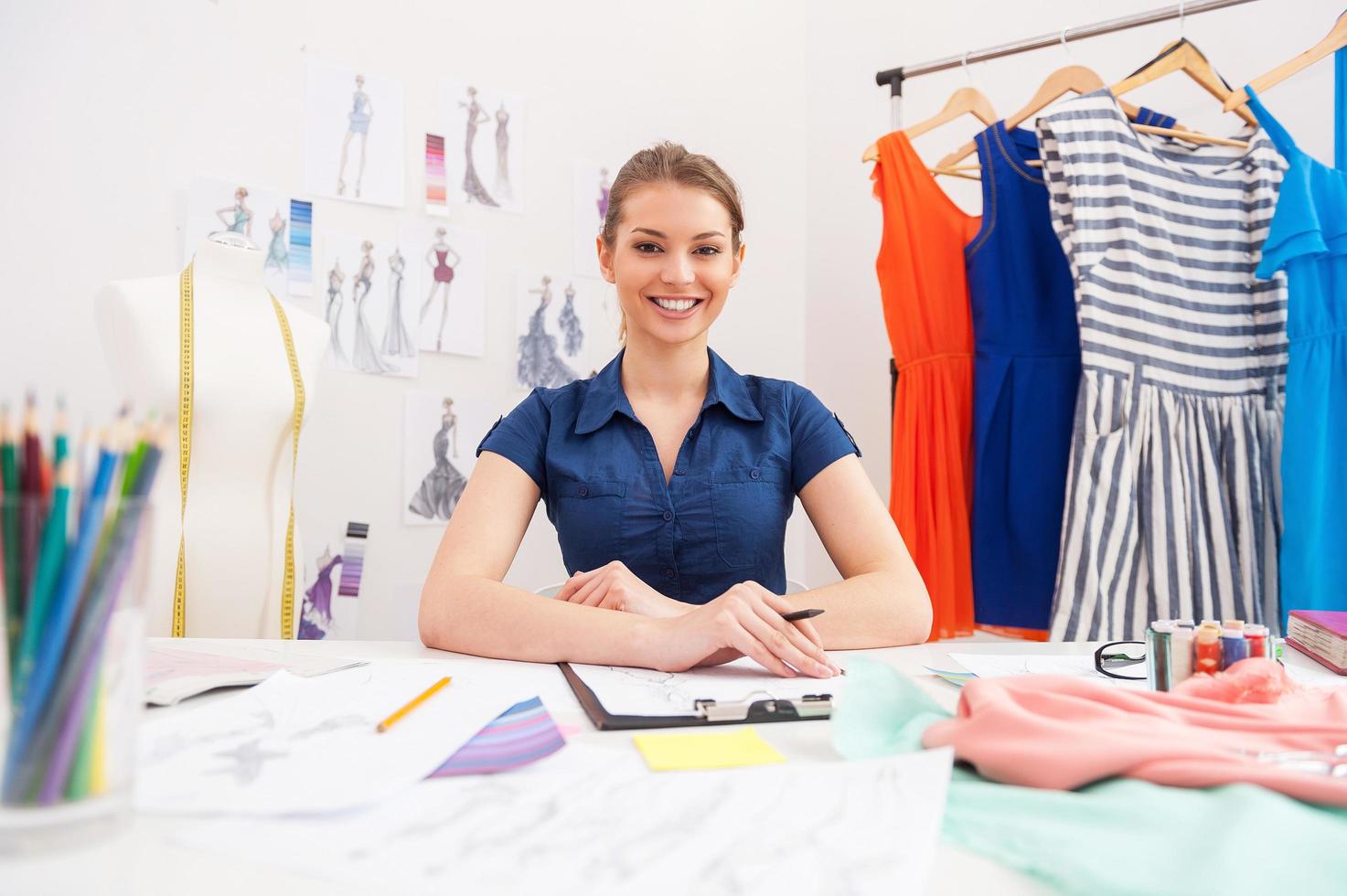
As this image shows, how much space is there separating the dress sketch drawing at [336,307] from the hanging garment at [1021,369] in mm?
1370

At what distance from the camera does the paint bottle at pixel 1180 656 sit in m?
0.80

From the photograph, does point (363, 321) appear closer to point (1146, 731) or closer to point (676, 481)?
point (676, 481)

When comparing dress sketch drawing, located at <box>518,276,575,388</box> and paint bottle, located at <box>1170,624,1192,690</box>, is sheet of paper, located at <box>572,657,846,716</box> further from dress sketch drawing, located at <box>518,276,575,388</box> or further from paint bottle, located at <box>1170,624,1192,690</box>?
dress sketch drawing, located at <box>518,276,575,388</box>

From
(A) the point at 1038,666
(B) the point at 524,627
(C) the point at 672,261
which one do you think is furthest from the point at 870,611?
(C) the point at 672,261

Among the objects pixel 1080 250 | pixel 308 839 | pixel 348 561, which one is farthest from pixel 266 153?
pixel 308 839

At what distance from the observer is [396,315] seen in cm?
205

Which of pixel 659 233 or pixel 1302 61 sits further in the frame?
pixel 1302 61

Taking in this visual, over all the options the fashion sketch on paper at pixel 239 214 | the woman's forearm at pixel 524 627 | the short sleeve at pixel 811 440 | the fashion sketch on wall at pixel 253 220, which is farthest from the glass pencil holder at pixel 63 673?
the fashion sketch on paper at pixel 239 214

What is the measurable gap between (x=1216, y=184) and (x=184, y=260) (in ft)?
6.71

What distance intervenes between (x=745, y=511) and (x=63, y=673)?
112 centimetres

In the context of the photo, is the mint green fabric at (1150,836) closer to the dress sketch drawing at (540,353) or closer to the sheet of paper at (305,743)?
the sheet of paper at (305,743)

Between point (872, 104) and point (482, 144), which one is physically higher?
point (872, 104)

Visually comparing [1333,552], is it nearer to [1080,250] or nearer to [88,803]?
[1080,250]

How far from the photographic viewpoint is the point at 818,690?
2.80 ft
